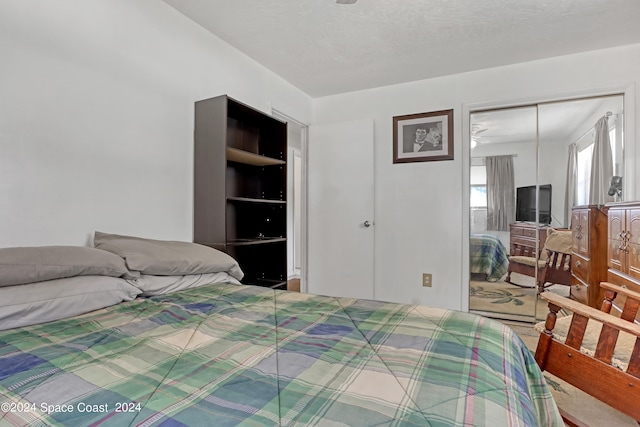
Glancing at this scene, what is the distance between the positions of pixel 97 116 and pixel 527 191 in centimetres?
324

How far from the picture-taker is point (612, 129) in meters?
2.71

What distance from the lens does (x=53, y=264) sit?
117 centimetres

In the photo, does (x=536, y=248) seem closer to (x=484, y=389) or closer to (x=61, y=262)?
(x=484, y=389)

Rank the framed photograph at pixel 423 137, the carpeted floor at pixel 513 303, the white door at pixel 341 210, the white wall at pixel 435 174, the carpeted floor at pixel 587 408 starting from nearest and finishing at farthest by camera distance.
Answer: the carpeted floor at pixel 587 408, the white wall at pixel 435 174, the carpeted floor at pixel 513 303, the framed photograph at pixel 423 137, the white door at pixel 341 210

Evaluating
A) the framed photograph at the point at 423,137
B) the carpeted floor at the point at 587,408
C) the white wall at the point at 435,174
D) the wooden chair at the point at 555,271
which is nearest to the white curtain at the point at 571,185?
the wooden chair at the point at 555,271

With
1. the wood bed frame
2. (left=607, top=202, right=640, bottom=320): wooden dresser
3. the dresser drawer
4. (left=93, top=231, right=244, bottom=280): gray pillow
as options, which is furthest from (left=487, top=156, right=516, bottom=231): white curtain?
(left=93, top=231, right=244, bottom=280): gray pillow

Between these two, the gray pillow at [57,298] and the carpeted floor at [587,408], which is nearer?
the gray pillow at [57,298]

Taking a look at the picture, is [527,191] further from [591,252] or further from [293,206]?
[293,206]

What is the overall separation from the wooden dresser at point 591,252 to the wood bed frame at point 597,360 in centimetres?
133

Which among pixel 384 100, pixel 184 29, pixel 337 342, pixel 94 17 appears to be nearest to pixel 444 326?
pixel 337 342

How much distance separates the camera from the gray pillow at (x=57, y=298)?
40.2 inches

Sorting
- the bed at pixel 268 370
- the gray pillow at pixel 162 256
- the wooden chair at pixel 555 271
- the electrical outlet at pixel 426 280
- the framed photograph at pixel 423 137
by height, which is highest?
the framed photograph at pixel 423 137

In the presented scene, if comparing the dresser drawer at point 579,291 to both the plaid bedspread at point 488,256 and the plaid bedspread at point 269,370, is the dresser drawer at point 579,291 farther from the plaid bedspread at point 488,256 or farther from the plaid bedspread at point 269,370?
the plaid bedspread at point 269,370

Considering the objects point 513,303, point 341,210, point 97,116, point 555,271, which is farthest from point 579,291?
point 97,116
